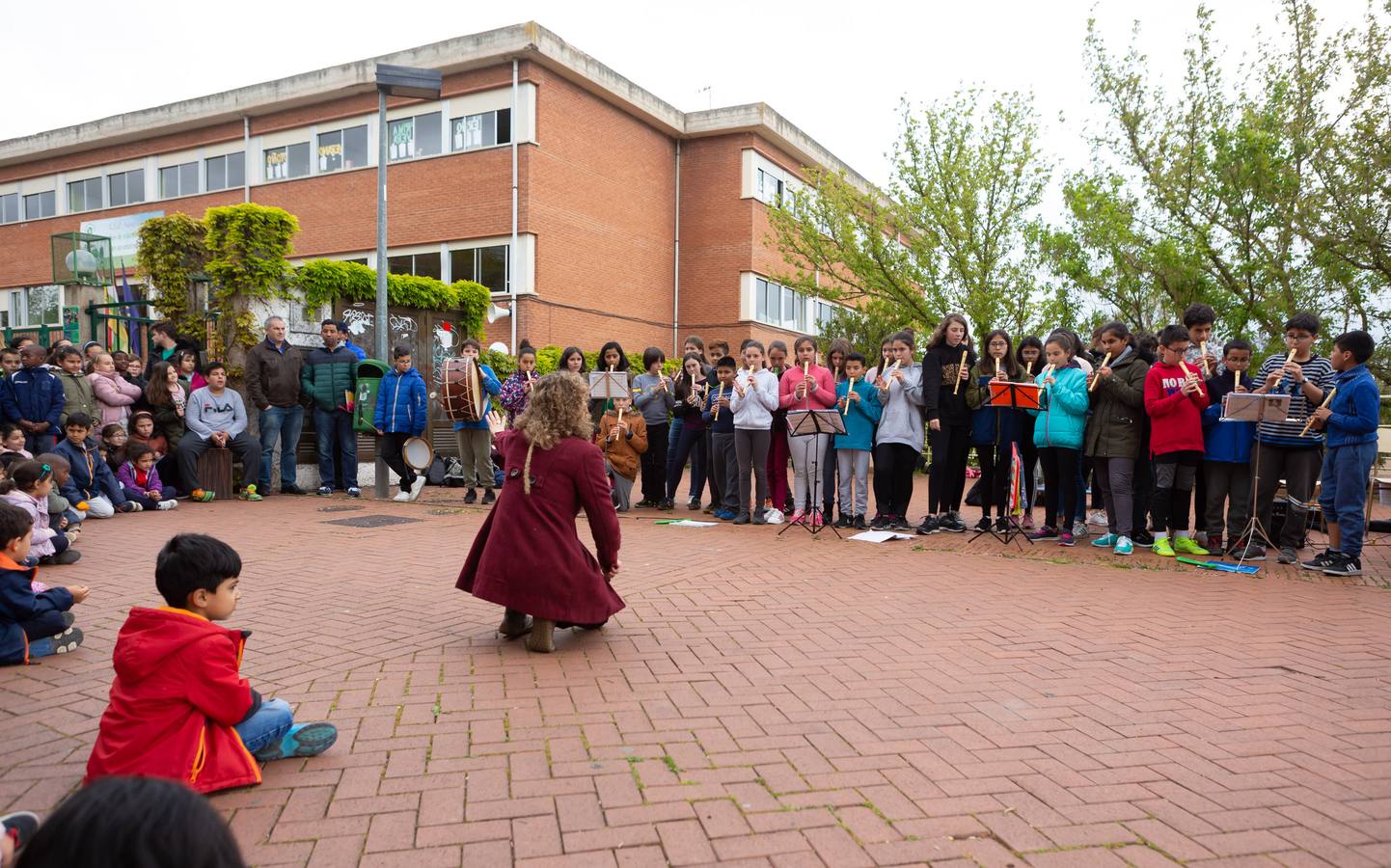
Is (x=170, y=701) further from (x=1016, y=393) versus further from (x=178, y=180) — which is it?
(x=178, y=180)

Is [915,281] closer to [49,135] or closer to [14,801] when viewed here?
[14,801]

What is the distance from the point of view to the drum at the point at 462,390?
11641 mm

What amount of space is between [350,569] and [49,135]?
3346cm

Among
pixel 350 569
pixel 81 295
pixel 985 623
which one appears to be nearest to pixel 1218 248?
pixel 985 623

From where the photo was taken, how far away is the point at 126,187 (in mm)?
30500

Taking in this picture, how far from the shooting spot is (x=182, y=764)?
122 inches

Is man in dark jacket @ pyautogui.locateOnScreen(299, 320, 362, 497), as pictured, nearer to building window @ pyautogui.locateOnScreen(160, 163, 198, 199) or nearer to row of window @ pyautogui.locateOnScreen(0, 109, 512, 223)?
row of window @ pyautogui.locateOnScreen(0, 109, 512, 223)

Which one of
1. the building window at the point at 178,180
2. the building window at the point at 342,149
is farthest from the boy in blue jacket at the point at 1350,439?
the building window at the point at 178,180

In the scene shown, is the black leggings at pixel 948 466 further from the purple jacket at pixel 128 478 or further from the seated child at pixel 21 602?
the purple jacket at pixel 128 478

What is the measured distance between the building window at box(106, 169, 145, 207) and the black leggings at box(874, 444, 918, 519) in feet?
98.7

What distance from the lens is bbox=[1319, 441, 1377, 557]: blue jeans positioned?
7.69 m

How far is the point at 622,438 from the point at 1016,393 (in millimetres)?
4699

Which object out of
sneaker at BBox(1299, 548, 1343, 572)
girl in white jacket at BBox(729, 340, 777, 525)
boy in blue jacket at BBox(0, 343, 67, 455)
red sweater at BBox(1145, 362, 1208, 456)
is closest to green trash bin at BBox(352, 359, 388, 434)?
boy in blue jacket at BBox(0, 343, 67, 455)

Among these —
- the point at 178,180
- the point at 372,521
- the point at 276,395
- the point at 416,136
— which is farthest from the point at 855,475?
the point at 178,180
